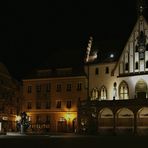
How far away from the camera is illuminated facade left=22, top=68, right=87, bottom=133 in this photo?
94.8m

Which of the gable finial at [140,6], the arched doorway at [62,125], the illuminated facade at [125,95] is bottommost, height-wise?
the arched doorway at [62,125]

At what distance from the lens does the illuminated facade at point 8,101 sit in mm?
102900

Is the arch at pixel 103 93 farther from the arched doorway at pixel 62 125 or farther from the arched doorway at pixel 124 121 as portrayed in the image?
the arched doorway at pixel 62 125

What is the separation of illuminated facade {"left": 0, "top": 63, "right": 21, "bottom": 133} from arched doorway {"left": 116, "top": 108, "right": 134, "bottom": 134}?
28.8m

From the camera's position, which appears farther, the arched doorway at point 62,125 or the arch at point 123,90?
the arched doorway at point 62,125

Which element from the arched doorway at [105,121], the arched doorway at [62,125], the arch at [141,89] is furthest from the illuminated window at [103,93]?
the arched doorway at [62,125]

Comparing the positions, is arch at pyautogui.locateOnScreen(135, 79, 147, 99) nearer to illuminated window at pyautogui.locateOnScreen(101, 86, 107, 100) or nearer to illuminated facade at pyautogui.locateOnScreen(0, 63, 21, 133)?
illuminated window at pyautogui.locateOnScreen(101, 86, 107, 100)

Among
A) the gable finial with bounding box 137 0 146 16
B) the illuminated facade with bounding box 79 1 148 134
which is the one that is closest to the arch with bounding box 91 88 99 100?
the illuminated facade with bounding box 79 1 148 134

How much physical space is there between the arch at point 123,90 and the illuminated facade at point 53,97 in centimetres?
984

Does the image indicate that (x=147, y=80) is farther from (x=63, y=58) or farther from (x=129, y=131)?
(x=63, y=58)

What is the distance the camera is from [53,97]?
3848 inches

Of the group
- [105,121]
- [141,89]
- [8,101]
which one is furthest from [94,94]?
[8,101]

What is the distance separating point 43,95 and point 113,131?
23.4 m

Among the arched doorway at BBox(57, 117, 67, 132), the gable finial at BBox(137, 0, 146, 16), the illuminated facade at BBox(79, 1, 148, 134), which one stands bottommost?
the arched doorway at BBox(57, 117, 67, 132)
